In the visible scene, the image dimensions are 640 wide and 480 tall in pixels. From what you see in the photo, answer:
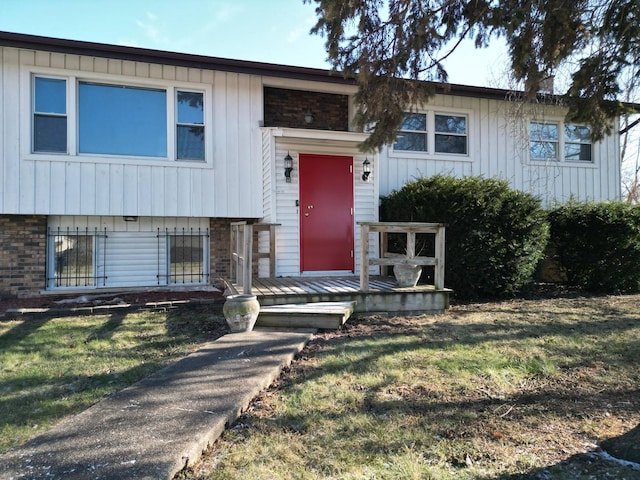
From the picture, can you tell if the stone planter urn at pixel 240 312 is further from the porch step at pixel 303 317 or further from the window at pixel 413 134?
the window at pixel 413 134

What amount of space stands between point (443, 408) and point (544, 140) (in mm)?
9632

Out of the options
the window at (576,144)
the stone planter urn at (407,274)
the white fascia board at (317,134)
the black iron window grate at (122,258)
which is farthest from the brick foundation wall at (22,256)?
the window at (576,144)

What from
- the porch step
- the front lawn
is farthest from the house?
the front lawn

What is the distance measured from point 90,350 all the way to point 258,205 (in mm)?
4464

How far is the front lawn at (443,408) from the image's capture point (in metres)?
2.35

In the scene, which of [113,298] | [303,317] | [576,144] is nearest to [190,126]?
[113,298]

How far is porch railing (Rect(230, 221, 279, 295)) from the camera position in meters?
5.52

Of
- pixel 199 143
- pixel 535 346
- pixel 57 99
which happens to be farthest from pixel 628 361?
pixel 57 99

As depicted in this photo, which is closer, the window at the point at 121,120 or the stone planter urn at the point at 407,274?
the stone planter urn at the point at 407,274

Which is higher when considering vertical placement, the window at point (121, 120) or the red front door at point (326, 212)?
the window at point (121, 120)

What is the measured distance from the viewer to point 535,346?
457 centimetres

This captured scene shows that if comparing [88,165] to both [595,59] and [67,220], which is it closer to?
[67,220]

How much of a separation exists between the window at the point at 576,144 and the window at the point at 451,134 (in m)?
2.96

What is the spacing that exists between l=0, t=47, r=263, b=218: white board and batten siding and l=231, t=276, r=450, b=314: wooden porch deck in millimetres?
2462
